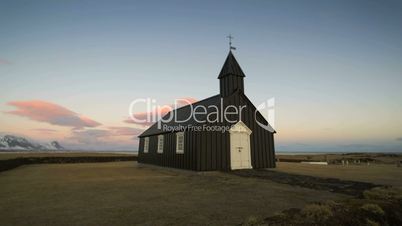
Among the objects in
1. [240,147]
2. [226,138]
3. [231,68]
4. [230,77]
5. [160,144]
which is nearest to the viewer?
[226,138]

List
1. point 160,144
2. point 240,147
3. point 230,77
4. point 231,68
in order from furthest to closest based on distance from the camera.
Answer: point 160,144 → point 231,68 → point 230,77 → point 240,147

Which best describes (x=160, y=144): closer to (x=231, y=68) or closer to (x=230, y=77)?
(x=230, y=77)

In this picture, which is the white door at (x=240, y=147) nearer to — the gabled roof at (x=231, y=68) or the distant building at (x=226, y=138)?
the distant building at (x=226, y=138)

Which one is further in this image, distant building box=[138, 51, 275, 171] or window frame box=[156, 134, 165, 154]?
window frame box=[156, 134, 165, 154]

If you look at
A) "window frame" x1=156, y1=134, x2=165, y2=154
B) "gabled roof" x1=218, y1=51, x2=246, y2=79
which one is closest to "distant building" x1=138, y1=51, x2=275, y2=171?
"gabled roof" x1=218, y1=51, x2=246, y2=79

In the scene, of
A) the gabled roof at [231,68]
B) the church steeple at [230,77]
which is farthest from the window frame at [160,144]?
the gabled roof at [231,68]

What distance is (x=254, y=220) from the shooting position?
5488mm

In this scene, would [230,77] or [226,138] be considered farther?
[230,77]

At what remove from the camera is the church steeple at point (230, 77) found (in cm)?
2009

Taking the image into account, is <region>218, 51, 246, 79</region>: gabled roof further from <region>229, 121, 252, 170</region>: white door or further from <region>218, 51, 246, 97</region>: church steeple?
<region>229, 121, 252, 170</region>: white door

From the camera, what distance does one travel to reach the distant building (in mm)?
17234

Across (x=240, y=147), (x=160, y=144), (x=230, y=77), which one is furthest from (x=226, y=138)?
(x=160, y=144)

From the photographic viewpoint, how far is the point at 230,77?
2014 centimetres

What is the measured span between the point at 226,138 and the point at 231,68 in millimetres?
6173
